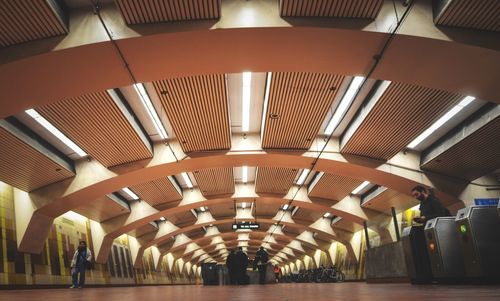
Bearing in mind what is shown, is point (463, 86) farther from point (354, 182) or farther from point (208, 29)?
point (354, 182)

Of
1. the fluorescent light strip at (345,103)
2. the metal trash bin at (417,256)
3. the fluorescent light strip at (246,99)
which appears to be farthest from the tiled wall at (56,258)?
the metal trash bin at (417,256)

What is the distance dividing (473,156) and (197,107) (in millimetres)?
8361

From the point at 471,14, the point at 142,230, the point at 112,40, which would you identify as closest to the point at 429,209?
the point at 471,14

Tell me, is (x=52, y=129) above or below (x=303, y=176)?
above

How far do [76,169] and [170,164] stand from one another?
313 cm

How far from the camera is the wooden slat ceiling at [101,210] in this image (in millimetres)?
16859

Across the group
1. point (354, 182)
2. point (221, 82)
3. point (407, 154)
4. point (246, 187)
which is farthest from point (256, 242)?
point (221, 82)

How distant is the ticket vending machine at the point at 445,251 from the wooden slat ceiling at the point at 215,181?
1030cm

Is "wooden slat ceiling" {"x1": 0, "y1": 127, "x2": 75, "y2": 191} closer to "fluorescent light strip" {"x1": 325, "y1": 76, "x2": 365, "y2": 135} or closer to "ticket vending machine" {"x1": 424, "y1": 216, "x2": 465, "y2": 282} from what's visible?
"fluorescent light strip" {"x1": 325, "y1": 76, "x2": 365, "y2": 135}

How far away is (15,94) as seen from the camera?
313 inches

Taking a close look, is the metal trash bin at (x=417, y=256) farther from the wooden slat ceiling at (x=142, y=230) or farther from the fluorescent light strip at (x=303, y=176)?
the wooden slat ceiling at (x=142, y=230)

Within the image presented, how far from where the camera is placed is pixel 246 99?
10719 mm

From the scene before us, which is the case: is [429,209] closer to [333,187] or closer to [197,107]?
[197,107]

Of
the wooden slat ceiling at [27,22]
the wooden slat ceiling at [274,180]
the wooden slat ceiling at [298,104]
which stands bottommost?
the wooden slat ceiling at [274,180]
